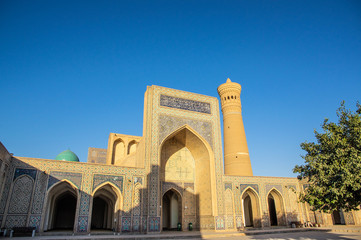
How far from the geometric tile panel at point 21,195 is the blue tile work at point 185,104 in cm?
701

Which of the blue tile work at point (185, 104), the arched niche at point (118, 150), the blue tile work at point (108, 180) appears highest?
the blue tile work at point (185, 104)

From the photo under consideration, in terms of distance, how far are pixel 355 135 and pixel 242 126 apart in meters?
13.5

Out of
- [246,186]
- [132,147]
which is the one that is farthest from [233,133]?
[132,147]

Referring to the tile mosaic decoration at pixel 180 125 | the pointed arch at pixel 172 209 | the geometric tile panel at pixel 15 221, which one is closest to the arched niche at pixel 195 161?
the tile mosaic decoration at pixel 180 125

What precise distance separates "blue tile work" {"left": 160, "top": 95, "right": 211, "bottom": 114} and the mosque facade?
6cm

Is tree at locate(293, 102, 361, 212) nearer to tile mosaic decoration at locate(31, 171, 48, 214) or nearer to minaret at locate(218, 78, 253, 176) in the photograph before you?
tile mosaic decoration at locate(31, 171, 48, 214)

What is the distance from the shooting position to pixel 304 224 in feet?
49.9

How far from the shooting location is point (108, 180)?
11.6 meters

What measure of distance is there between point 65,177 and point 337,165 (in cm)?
966

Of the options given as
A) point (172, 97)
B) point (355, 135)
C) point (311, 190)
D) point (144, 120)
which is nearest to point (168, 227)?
point (144, 120)

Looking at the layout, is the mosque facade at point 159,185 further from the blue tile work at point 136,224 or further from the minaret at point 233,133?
the minaret at point 233,133

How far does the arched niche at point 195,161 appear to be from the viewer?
13930mm

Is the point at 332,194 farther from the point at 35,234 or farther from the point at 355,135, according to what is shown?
the point at 35,234

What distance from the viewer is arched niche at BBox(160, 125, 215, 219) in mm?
13930
